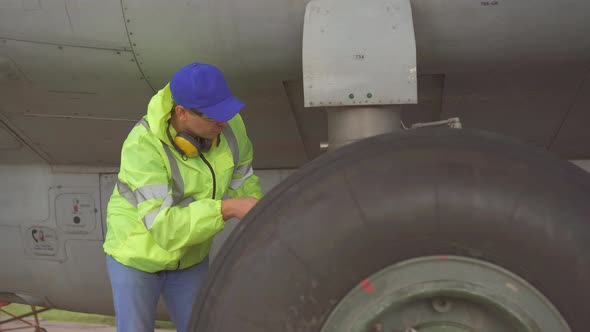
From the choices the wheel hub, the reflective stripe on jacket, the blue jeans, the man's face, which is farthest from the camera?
the blue jeans

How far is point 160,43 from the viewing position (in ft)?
8.36

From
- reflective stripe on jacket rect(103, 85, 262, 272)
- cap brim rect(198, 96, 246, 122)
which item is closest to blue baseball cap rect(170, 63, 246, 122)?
cap brim rect(198, 96, 246, 122)

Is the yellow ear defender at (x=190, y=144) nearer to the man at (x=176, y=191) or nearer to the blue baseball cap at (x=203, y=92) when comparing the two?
the man at (x=176, y=191)

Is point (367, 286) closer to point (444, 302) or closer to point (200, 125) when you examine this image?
point (444, 302)

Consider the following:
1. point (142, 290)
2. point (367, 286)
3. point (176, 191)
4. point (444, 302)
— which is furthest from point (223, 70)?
point (444, 302)

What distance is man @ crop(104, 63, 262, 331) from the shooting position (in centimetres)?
214

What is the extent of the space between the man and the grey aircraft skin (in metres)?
0.32

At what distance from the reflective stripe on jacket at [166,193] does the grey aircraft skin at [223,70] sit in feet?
1.10

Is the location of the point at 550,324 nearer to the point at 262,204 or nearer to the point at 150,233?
the point at 262,204

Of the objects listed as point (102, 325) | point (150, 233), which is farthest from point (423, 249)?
point (102, 325)

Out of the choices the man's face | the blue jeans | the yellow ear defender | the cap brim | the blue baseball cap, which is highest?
the blue baseball cap

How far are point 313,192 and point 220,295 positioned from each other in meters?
0.40

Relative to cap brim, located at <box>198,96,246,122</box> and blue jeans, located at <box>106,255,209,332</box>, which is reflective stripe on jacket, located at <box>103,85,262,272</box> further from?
cap brim, located at <box>198,96,246,122</box>

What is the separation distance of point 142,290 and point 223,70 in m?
0.90
